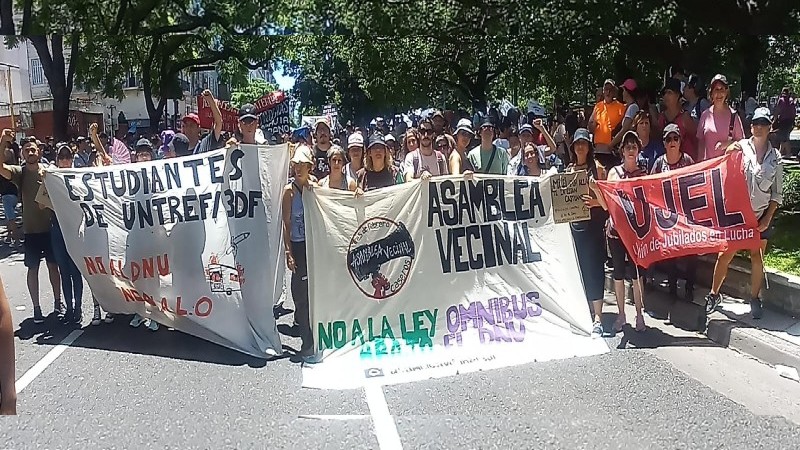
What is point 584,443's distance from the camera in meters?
4.39

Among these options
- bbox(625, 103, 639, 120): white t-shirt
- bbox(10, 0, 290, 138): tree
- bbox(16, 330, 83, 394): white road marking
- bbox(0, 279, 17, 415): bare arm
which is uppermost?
bbox(10, 0, 290, 138): tree

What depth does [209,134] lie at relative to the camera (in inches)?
281

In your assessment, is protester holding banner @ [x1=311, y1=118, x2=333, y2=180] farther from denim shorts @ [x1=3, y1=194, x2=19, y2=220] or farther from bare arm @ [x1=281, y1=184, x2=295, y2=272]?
denim shorts @ [x1=3, y1=194, x2=19, y2=220]

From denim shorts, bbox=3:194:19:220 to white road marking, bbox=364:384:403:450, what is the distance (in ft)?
22.9

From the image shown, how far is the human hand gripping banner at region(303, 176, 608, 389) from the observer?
19.8 feet

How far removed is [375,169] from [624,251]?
220cm

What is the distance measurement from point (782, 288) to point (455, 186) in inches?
114

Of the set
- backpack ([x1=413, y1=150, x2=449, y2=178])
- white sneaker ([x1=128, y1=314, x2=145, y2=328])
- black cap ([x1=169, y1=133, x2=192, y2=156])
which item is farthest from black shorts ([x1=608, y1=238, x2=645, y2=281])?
white sneaker ([x1=128, y1=314, x2=145, y2=328])

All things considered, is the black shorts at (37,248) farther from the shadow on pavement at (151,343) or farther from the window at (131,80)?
the window at (131,80)

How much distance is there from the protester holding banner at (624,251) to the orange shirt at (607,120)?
6.47 feet

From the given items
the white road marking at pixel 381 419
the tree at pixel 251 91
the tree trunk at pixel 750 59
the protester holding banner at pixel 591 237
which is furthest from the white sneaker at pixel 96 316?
the tree trunk at pixel 750 59

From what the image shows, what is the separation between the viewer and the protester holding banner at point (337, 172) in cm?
649

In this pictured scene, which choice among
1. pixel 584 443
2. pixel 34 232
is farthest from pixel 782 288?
pixel 34 232

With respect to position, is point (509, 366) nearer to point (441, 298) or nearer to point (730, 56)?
point (441, 298)
